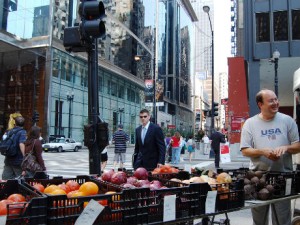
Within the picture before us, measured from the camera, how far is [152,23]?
92.5m

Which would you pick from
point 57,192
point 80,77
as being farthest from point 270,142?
point 80,77

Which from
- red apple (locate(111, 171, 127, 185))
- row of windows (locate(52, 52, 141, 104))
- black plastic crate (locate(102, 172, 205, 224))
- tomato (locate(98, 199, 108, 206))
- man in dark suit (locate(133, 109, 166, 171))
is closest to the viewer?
tomato (locate(98, 199, 108, 206))

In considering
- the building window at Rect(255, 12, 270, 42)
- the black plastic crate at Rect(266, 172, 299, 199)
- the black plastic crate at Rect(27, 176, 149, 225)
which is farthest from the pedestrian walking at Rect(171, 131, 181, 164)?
the black plastic crate at Rect(27, 176, 149, 225)

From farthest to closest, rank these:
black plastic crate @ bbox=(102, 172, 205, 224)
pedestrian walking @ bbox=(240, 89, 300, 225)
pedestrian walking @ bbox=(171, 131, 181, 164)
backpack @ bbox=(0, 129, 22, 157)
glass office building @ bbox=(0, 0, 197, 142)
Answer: glass office building @ bbox=(0, 0, 197, 142)
pedestrian walking @ bbox=(171, 131, 181, 164)
backpack @ bbox=(0, 129, 22, 157)
pedestrian walking @ bbox=(240, 89, 300, 225)
black plastic crate @ bbox=(102, 172, 205, 224)

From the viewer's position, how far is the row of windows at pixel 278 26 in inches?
1249

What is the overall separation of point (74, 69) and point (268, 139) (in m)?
52.6

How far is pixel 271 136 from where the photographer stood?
4586 mm

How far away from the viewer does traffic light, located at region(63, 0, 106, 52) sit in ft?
21.2

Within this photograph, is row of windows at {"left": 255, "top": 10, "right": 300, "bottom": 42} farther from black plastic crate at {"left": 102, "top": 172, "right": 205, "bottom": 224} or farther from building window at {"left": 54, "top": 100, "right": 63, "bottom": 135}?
black plastic crate at {"left": 102, "top": 172, "right": 205, "bottom": 224}

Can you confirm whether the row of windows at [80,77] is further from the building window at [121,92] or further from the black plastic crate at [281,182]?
the black plastic crate at [281,182]

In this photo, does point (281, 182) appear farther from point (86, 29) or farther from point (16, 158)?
point (16, 158)

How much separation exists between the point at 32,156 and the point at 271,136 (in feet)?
15.6

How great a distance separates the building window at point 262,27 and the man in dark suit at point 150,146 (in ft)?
90.3

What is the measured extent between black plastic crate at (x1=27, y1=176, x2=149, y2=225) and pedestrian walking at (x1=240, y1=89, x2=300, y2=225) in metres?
2.21
